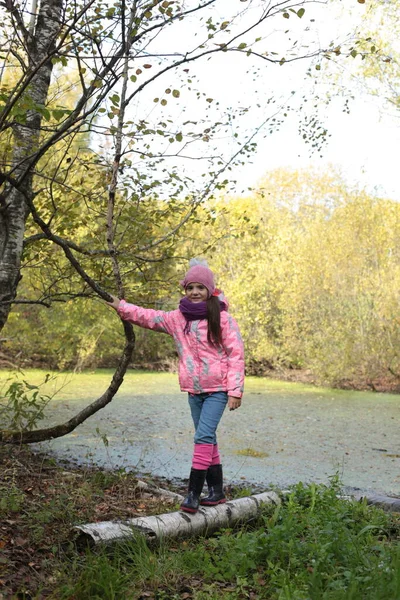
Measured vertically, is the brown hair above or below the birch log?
above

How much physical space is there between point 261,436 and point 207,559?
213 inches

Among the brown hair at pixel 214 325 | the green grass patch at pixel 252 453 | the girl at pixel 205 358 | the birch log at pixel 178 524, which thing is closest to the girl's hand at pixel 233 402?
the girl at pixel 205 358

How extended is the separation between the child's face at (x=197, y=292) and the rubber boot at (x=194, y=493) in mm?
967

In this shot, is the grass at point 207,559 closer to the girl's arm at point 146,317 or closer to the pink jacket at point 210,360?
the pink jacket at point 210,360

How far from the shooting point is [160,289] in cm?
577

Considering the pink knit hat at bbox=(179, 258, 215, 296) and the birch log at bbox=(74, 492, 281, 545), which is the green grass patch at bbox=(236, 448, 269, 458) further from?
the pink knit hat at bbox=(179, 258, 215, 296)

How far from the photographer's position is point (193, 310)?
3.93 m

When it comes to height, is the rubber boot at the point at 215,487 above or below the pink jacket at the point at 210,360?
below

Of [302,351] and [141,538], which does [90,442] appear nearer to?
[141,538]

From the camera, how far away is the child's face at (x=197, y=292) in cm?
394

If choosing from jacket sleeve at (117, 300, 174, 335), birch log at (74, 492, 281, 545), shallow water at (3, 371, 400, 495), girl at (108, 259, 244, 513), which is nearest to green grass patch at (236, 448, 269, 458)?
shallow water at (3, 371, 400, 495)

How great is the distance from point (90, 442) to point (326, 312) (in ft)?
29.4

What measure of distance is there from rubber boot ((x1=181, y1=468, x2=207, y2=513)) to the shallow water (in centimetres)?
124

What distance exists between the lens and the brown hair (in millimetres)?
3863
